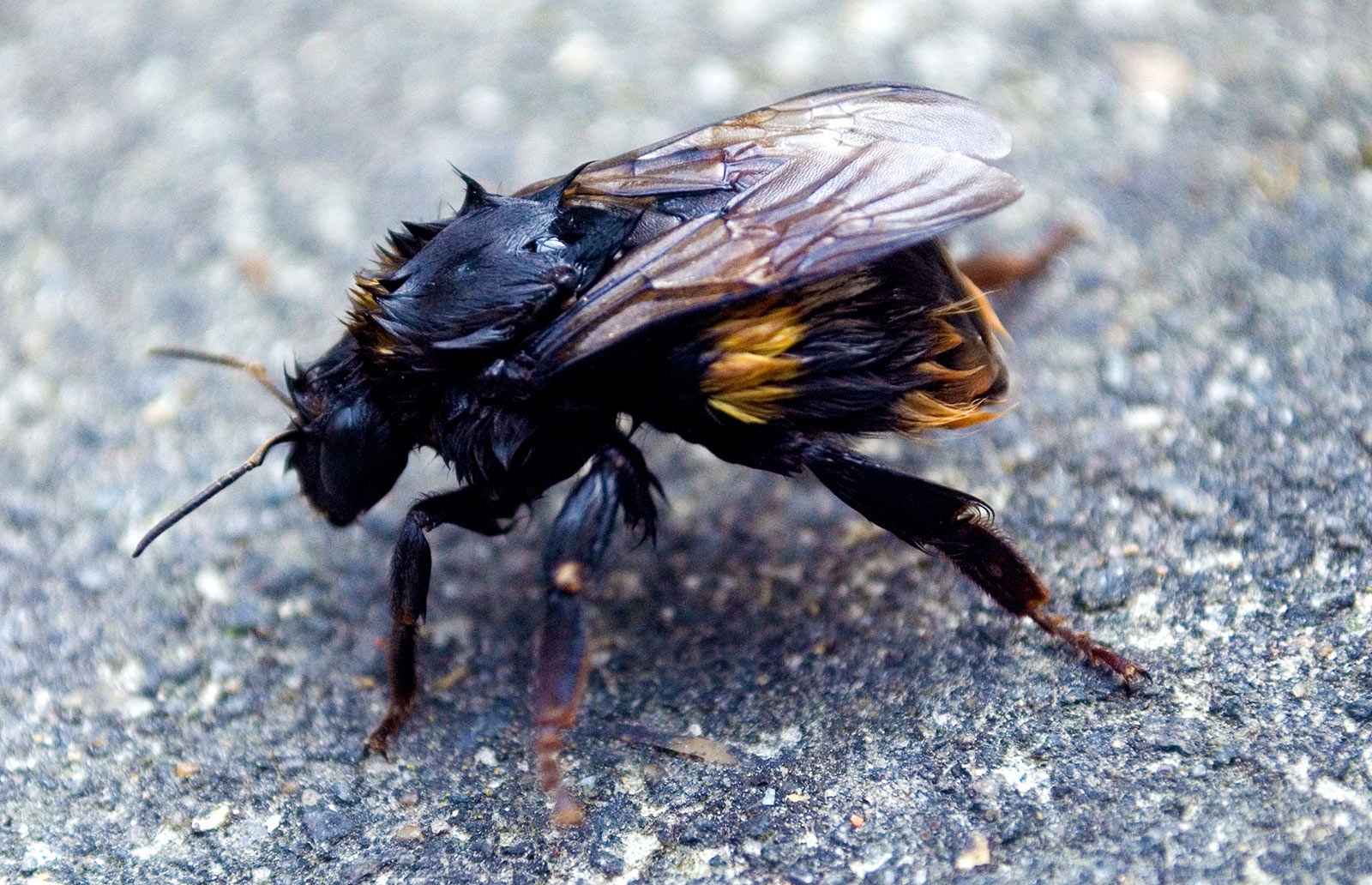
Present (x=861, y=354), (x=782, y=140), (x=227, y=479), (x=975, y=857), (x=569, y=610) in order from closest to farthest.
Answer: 1. (x=975, y=857)
2. (x=569, y=610)
3. (x=861, y=354)
4. (x=782, y=140)
5. (x=227, y=479)

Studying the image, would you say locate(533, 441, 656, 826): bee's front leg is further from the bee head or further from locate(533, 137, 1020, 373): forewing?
the bee head

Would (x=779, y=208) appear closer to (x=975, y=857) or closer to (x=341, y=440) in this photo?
(x=341, y=440)

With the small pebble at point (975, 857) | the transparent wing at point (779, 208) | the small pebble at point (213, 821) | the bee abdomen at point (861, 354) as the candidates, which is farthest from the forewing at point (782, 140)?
the small pebble at point (213, 821)

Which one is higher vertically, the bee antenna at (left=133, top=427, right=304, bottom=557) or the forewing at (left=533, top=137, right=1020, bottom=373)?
the forewing at (left=533, top=137, right=1020, bottom=373)

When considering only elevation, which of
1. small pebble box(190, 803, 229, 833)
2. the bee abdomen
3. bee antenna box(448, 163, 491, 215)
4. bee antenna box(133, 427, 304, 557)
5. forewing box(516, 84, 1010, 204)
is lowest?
small pebble box(190, 803, 229, 833)

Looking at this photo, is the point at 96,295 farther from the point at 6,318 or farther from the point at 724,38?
the point at 724,38

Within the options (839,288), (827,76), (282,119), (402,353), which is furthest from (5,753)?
(827,76)

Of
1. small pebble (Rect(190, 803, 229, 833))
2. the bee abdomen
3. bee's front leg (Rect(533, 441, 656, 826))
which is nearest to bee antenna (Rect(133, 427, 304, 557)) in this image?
small pebble (Rect(190, 803, 229, 833))

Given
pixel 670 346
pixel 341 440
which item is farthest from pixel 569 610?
pixel 341 440
